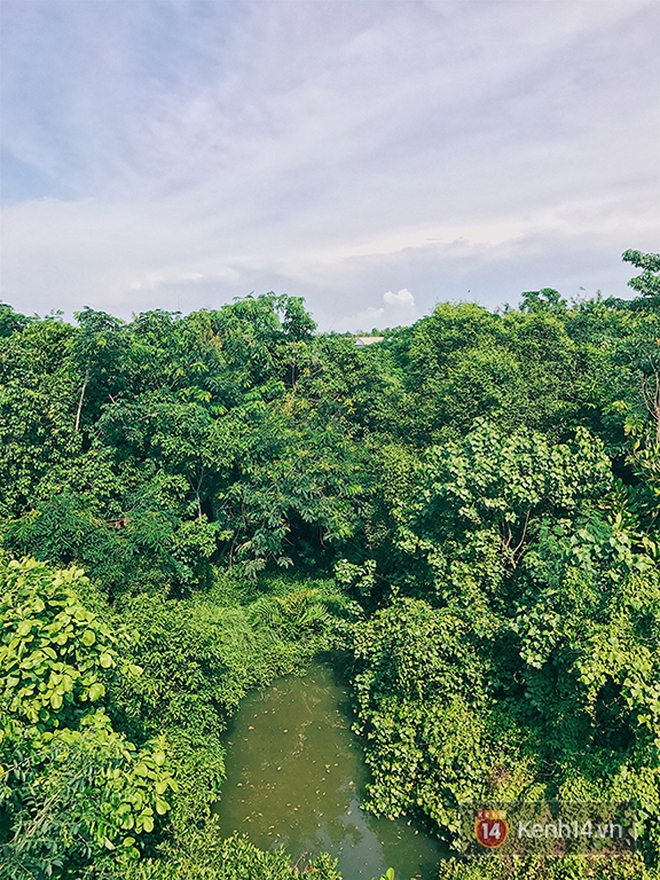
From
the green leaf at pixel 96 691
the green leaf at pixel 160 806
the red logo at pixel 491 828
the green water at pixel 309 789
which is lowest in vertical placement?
the green water at pixel 309 789

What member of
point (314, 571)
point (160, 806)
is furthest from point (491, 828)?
point (314, 571)

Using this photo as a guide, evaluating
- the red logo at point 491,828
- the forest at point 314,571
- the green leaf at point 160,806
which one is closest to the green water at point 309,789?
the forest at point 314,571

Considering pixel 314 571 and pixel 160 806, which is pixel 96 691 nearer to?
pixel 160 806

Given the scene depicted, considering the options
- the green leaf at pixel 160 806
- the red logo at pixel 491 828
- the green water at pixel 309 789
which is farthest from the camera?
the green water at pixel 309 789

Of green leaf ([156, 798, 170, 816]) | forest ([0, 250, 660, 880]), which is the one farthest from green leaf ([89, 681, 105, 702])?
green leaf ([156, 798, 170, 816])

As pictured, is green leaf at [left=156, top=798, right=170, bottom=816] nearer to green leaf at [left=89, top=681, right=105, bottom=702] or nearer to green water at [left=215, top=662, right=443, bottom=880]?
green leaf at [left=89, top=681, right=105, bottom=702]

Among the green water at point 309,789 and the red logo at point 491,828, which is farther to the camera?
the green water at point 309,789

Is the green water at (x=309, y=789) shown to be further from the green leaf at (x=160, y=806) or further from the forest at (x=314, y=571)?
the green leaf at (x=160, y=806)

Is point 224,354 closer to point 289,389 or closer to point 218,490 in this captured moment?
point 289,389
